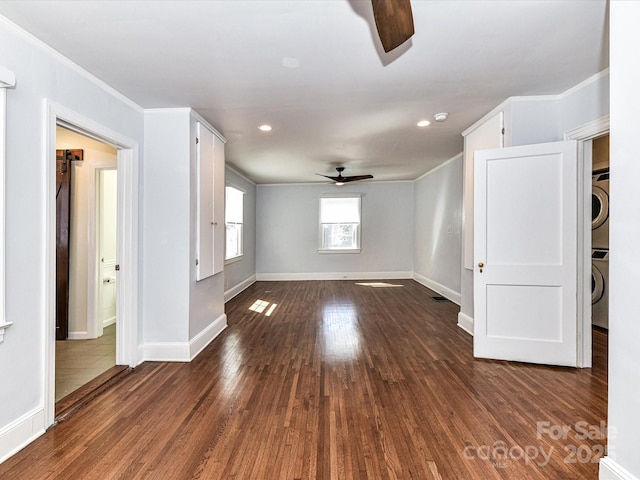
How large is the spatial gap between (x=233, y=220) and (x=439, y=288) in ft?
14.5

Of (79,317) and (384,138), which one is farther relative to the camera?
(384,138)

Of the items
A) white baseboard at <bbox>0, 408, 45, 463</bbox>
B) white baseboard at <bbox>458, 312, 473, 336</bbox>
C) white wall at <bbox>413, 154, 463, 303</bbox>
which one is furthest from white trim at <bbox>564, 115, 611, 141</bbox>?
white baseboard at <bbox>0, 408, 45, 463</bbox>

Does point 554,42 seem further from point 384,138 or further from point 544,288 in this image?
point 384,138

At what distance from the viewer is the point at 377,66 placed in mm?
2387

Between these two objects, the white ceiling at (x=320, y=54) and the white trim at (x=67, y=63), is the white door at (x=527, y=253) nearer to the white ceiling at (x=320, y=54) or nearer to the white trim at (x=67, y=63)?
the white ceiling at (x=320, y=54)

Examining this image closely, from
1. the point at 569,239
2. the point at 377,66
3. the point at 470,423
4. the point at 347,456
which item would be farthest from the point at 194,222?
the point at 569,239

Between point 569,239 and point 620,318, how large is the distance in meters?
1.63

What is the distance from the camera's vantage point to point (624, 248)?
1.48 m

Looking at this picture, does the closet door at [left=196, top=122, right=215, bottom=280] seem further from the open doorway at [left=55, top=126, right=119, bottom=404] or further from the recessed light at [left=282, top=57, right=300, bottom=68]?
the recessed light at [left=282, top=57, right=300, bottom=68]

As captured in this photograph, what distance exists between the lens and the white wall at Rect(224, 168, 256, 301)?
6.10 meters

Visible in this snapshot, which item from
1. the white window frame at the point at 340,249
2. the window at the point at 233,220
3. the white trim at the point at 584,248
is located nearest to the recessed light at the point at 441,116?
the white trim at the point at 584,248

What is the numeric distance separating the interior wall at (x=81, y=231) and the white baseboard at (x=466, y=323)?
4576 millimetres

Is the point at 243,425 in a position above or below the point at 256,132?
below

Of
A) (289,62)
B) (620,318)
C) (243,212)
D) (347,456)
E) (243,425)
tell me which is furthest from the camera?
(243,212)
